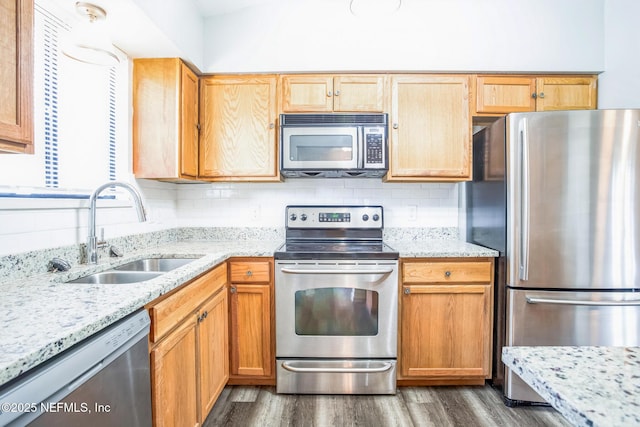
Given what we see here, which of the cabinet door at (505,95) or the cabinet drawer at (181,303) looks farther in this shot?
the cabinet door at (505,95)

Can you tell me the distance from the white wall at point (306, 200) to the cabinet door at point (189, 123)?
0.41 meters

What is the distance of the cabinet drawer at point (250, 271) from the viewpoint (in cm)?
196

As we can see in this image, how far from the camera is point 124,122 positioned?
197cm

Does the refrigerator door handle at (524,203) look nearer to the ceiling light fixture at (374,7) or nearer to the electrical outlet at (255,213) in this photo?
the ceiling light fixture at (374,7)

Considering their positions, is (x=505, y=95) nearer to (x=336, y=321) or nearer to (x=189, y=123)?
(x=336, y=321)

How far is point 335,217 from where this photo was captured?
2391 millimetres

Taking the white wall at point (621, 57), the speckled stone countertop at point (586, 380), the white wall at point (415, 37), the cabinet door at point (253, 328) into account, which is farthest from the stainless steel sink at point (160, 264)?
the white wall at point (621, 57)

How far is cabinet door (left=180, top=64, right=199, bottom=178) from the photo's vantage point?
6.64 ft

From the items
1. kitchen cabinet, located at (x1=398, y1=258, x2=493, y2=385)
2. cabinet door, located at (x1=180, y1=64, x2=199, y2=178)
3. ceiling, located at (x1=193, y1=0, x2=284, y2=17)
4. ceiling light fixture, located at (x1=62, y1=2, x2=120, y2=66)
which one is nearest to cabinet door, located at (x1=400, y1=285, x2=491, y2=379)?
kitchen cabinet, located at (x1=398, y1=258, x2=493, y2=385)

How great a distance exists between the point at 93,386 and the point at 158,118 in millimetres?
1638

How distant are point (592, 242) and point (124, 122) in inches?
111

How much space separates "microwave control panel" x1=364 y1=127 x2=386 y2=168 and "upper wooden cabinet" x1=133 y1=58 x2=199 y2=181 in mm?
1197

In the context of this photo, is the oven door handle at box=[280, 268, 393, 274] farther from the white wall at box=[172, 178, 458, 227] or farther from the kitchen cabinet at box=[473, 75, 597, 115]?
the kitchen cabinet at box=[473, 75, 597, 115]

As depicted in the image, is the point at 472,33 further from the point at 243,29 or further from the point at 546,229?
the point at 243,29
